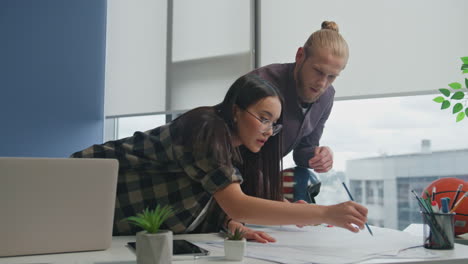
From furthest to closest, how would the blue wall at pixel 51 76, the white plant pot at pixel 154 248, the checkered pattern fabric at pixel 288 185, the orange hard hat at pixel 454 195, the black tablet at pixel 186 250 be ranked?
the blue wall at pixel 51 76 < the checkered pattern fabric at pixel 288 185 < the orange hard hat at pixel 454 195 < the black tablet at pixel 186 250 < the white plant pot at pixel 154 248

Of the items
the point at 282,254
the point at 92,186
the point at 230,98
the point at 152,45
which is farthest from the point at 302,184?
the point at 152,45

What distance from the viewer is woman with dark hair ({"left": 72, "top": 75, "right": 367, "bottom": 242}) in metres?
1.17

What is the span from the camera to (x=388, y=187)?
2598 millimetres

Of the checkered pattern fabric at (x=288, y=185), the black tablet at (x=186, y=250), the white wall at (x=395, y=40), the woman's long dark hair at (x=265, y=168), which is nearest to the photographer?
the black tablet at (x=186, y=250)

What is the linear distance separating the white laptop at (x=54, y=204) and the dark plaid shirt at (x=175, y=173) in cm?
31

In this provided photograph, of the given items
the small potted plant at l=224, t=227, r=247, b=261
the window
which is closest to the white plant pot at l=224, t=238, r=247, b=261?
the small potted plant at l=224, t=227, r=247, b=261

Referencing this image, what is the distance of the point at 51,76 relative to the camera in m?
3.21

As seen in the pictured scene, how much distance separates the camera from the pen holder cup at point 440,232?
3.54 feet

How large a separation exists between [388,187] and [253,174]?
1.33 metres

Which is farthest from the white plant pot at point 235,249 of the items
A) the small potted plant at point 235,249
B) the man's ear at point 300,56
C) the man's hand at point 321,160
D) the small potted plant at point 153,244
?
the man's ear at point 300,56

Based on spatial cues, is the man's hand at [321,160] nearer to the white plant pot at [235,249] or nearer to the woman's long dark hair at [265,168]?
the woman's long dark hair at [265,168]

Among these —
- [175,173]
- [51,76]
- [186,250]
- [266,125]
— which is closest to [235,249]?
[186,250]

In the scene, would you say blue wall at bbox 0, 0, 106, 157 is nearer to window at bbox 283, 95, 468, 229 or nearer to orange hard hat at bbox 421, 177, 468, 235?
window at bbox 283, 95, 468, 229

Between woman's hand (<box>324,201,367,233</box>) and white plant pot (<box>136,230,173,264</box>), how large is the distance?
448 millimetres
